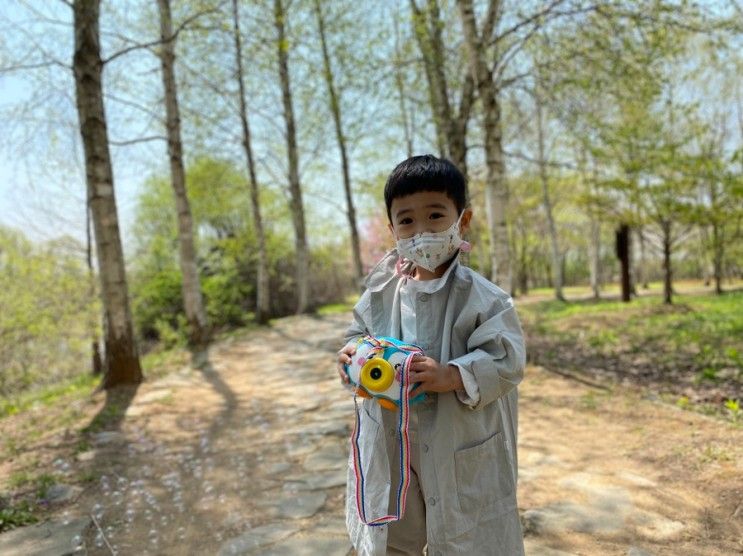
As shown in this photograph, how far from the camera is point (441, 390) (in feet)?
4.99

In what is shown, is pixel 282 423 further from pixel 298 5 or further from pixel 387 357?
pixel 298 5

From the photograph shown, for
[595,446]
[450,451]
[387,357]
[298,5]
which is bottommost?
[595,446]

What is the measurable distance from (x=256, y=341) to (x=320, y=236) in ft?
47.6

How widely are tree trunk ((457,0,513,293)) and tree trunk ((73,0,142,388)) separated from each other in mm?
4787

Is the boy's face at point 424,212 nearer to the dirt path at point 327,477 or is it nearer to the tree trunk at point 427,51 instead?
the dirt path at point 327,477

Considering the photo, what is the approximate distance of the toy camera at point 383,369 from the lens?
61.2 inches

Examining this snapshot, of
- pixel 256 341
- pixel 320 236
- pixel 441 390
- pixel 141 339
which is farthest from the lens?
pixel 320 236

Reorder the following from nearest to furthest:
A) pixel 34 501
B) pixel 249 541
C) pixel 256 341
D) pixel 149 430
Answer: pixel 249 541 < pixel 34 501 < pixel 149 430 < pixel 256 341

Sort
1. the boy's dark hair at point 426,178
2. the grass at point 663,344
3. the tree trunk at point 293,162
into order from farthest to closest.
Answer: the tree trunk at point 293,162 → the grass at point 663,344 → the boy's dark hair at point 426,178

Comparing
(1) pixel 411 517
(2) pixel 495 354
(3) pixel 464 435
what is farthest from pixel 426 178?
(1) pixel 411 517

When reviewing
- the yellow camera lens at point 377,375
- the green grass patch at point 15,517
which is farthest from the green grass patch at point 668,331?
the green grass patch at point 15,517

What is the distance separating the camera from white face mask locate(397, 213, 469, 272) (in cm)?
173

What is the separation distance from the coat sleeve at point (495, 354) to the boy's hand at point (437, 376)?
3cm

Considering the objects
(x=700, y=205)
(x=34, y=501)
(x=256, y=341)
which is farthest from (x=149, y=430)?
(x=700, y=205)
